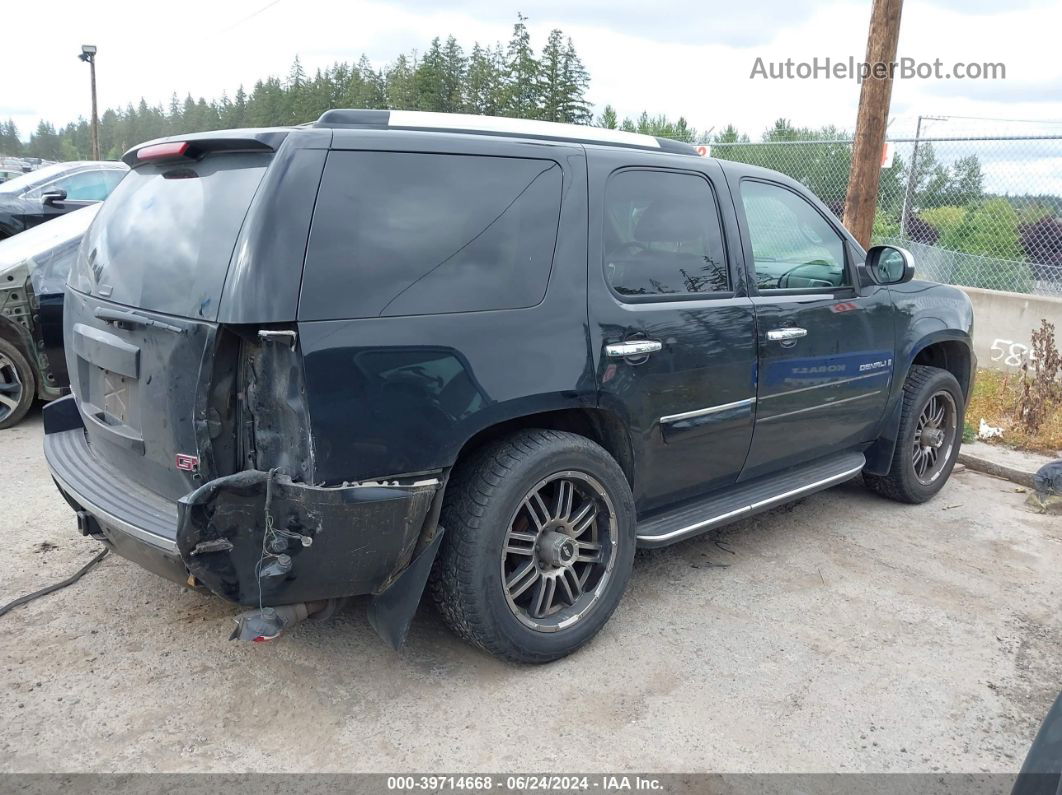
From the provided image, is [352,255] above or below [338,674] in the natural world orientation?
above

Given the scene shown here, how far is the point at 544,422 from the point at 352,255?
105cm

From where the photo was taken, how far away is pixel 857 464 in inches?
187

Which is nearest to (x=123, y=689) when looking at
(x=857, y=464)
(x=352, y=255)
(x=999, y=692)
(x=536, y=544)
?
(x=536, y=544)

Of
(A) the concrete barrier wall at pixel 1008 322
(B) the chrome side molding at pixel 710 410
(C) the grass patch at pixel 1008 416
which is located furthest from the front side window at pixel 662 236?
(A) the concrete barrier wall at pixel 1008 322

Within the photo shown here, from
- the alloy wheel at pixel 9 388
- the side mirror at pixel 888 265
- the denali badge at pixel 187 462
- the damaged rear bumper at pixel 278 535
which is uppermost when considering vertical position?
the side mirror at pixel 888 265

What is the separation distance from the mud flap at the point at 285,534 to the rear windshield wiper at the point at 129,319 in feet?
1.89

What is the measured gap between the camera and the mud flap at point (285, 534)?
2.53 metres

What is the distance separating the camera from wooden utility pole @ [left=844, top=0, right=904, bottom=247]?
269 inches

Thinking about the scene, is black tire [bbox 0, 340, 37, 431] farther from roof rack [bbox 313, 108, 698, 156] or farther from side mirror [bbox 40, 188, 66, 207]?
roof rack [bbox 313, 108, 698, 156]

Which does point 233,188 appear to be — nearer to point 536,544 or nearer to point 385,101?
point 536,544

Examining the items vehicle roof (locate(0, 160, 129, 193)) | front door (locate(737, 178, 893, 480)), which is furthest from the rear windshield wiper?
vehicle roof (locate(0, 160, 129, 193))

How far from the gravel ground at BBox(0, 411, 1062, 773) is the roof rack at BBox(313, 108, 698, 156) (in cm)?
200

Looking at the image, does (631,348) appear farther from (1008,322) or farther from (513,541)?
(1008,322)

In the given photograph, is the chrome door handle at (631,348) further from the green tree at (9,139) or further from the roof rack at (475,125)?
the green tree at (9,139)
